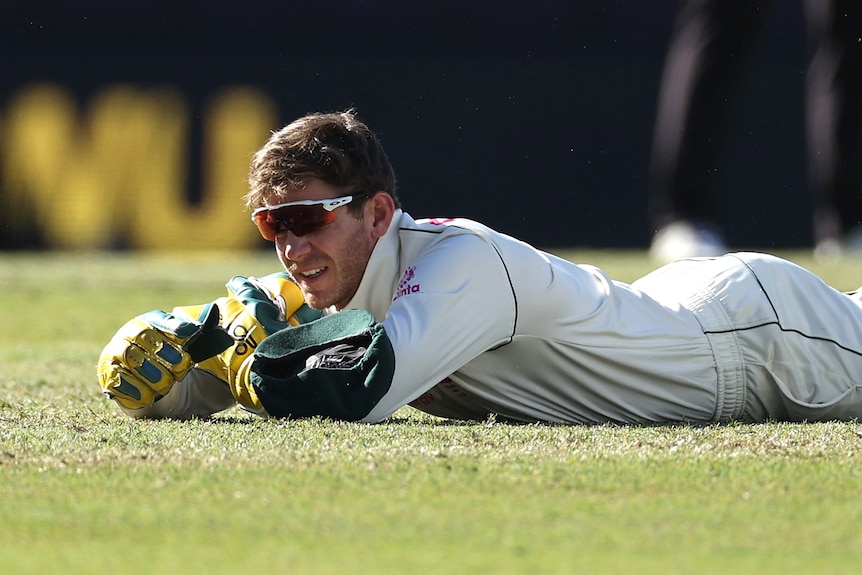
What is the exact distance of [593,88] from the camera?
462 inches

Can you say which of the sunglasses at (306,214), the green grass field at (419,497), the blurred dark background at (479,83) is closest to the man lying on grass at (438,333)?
the sunglasses at (306,214)

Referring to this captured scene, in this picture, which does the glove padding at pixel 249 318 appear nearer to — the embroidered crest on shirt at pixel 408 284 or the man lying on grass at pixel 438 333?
the man lying on grass at pixel 438 333

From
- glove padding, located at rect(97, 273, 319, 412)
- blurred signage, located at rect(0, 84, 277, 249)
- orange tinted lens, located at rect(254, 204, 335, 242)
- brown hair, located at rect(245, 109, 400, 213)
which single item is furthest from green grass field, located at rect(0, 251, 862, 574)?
blurred signage, located at rect(0, 84, 277, 249)

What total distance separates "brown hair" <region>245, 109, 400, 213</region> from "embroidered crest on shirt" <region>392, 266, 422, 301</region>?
21 centimetres

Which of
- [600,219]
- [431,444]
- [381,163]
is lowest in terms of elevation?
[600,219]

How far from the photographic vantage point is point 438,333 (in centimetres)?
317

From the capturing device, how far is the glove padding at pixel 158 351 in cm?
334

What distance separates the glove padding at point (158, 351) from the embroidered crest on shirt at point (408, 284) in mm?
422

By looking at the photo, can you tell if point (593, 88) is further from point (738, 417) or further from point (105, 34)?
point (738, 417)

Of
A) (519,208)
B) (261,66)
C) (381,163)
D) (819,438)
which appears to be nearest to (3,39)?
(261,66)

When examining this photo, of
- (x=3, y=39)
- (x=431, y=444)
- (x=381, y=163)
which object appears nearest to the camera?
(x=431, y=444)

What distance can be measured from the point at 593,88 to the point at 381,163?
8480 mm

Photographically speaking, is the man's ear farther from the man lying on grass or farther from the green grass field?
the green grass field

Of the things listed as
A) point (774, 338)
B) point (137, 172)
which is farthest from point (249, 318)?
point (137, 172)
